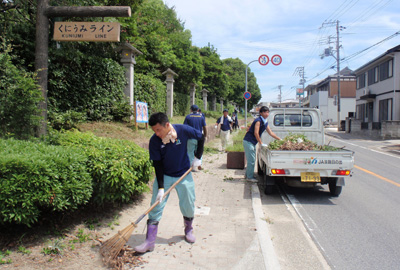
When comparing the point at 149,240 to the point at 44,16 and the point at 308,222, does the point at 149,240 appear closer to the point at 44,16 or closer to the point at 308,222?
the point at 308,222

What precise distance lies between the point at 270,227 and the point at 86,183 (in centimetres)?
292

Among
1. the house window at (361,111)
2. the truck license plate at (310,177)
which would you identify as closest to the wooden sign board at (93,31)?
the truck license plate at (310,177)

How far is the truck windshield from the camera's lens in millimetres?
9016

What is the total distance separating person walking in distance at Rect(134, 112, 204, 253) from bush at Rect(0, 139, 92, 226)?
90 cm

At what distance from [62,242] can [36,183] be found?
0.95m

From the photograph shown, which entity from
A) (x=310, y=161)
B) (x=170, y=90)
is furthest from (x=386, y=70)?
(x=310, y=161)

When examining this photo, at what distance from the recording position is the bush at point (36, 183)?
3285 millimetres

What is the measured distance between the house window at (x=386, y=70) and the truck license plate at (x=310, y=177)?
25800 millimetres

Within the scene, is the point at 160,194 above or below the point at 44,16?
below

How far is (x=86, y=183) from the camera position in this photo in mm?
3928

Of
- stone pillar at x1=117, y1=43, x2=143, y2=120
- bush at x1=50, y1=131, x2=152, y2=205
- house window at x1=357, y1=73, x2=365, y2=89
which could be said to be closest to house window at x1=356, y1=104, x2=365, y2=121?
house window at x1=357, y1=73, x2=365, y2=89

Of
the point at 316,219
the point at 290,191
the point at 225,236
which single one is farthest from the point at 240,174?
the point at 225,236

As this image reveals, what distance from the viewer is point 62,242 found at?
3.85m

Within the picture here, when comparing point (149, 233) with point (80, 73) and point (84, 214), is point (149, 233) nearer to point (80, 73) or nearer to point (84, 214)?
point (84, 214)
